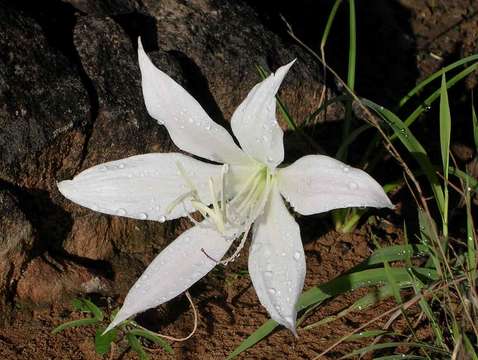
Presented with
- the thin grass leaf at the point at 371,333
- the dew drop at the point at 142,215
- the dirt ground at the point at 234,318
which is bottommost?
the dirt ground at the point at 234,318

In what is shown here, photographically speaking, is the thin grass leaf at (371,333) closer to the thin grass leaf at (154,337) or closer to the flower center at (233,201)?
the flower center at (233,201)

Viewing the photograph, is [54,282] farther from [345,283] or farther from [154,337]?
[345,283]

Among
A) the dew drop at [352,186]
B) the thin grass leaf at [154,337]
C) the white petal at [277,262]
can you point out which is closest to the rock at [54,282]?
the thin grass leaf at [154,337]

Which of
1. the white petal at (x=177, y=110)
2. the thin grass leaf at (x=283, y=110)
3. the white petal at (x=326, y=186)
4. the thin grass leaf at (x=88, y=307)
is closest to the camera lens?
the white petal at (x=326, y=186)

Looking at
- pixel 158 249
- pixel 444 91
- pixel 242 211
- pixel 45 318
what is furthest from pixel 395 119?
pixel 45 318

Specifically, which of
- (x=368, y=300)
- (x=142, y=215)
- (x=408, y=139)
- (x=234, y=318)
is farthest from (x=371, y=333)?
(x=142, y=215)

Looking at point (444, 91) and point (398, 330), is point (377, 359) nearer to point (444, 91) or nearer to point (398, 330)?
point (398, 330)

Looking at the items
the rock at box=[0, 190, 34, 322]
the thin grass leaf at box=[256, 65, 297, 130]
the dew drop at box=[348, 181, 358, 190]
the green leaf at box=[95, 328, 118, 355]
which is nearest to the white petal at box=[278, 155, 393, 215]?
the dew drop at box=[348, 181, 358, 190]
